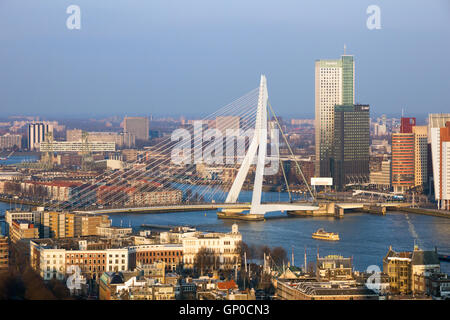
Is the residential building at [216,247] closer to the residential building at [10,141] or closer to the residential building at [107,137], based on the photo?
the residential building at [107,137]

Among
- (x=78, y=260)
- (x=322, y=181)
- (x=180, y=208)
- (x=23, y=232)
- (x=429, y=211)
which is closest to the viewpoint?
(x=78, y=260)

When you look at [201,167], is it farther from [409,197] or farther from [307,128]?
[307,128]

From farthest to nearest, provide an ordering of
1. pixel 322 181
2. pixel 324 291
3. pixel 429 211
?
pixel 322 181 < pixel 429 211 < pixel 324 291

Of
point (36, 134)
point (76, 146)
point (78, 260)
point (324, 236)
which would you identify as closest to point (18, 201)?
point (324, 236)

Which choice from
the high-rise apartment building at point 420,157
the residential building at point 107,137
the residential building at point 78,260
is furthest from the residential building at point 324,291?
the residential building at point 107,137

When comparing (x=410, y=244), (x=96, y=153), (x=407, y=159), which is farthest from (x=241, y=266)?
(x=96, y=153)

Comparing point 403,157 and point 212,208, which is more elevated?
point 403,157

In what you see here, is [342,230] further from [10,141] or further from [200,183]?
[10,141]
